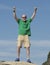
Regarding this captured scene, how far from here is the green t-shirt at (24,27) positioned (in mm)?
19500

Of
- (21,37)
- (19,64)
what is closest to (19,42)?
(21,37)

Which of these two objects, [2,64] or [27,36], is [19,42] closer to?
[27,36]

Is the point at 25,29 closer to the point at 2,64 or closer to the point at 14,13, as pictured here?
the point at 14,13

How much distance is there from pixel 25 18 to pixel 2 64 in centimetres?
301

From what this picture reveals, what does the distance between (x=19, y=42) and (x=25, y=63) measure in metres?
1.42

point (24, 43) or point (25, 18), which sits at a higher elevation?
point (25, 18)

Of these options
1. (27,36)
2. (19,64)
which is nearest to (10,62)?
(19,64)

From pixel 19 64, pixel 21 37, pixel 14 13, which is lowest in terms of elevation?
pixel 19 64

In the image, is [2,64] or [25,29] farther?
[25,29]

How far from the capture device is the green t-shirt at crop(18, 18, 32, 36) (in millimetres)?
19500

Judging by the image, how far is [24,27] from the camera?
64.4 feet

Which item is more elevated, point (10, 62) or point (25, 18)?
point (25, 18)

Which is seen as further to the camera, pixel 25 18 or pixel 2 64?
pixel 25 18

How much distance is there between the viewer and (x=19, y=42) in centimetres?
1944
